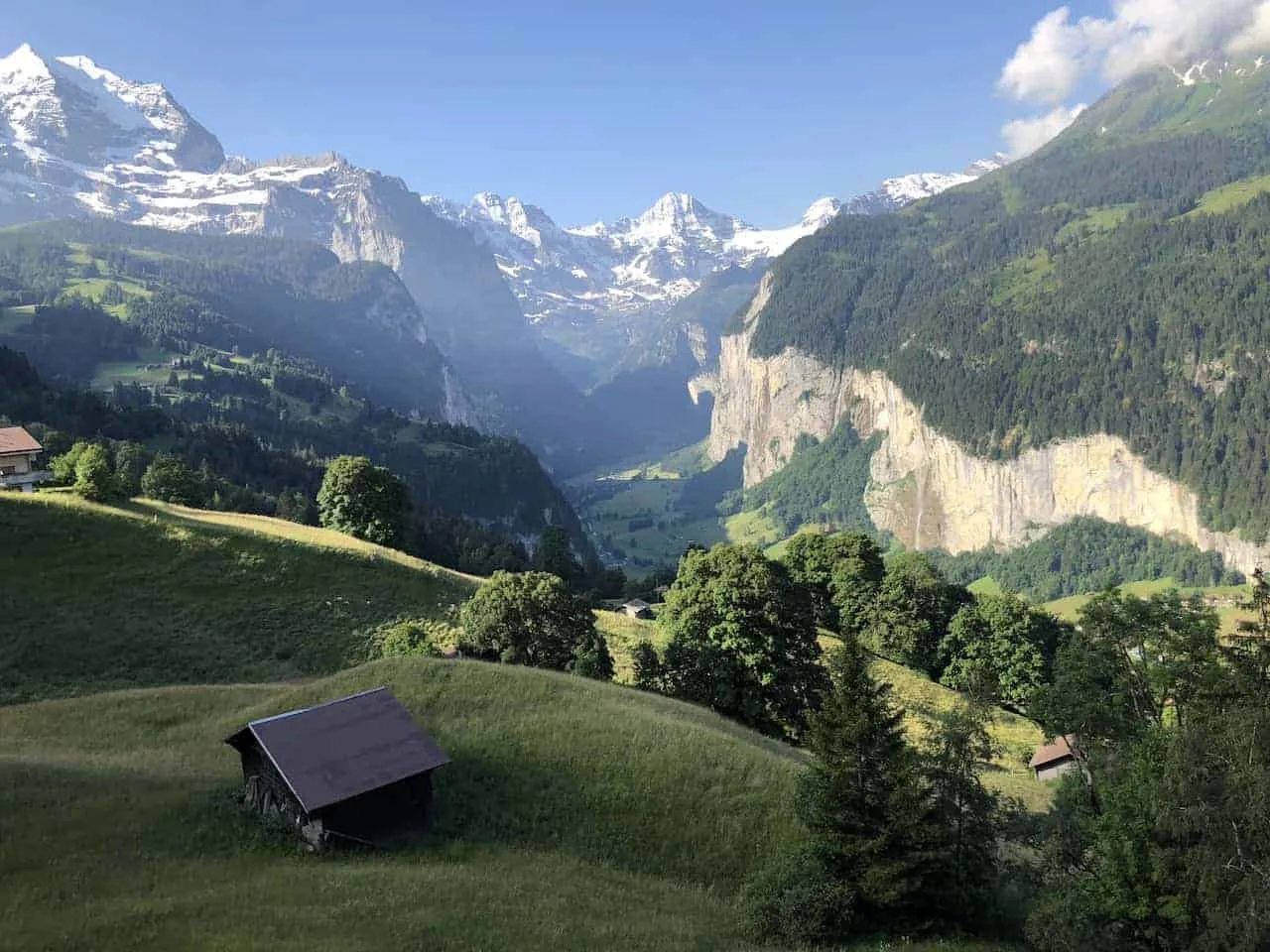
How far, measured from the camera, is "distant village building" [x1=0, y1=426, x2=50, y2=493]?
260 ft

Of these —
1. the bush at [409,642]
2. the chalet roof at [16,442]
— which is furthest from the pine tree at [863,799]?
the chalet roof at [16,442]

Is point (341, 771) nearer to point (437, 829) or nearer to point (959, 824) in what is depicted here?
point (437, 829)

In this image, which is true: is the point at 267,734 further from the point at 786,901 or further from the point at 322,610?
the point at 322,610

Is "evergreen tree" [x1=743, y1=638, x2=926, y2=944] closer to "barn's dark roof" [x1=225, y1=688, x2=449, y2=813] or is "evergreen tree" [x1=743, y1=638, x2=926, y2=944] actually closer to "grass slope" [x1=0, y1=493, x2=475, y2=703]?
"barn's dark roof" [x1=225, y1=688, x2=449, y2=813]

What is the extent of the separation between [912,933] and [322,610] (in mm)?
53396

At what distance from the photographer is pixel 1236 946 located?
20.0 meters

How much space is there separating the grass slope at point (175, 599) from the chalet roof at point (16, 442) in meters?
11.6

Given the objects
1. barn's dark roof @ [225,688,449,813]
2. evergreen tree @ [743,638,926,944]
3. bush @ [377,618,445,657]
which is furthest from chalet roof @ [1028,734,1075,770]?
barn's dark roof @ [225,688,449,813]

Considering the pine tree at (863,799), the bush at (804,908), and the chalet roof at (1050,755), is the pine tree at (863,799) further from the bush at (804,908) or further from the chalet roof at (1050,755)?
the chalet roof at (1050,755)

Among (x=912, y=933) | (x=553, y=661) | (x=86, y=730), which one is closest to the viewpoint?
(x=912, y=933)

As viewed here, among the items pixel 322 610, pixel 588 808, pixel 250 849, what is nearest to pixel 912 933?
pixel 588 808

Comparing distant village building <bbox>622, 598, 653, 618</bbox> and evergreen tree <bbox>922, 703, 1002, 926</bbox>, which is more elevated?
evergreen tree <bbox>922, 703, 1002, 926</bbox>

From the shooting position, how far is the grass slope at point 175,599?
54.7m

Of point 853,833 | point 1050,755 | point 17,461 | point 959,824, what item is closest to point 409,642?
point 853,833
